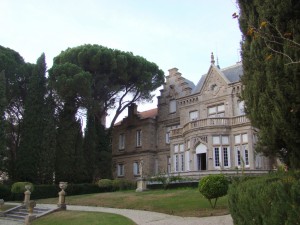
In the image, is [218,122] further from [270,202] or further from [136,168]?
[270,202]

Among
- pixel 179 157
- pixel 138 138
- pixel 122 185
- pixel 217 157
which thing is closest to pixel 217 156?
pixel 217 157

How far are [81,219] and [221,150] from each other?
16476 mm

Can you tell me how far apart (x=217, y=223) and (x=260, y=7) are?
7366 millimetres

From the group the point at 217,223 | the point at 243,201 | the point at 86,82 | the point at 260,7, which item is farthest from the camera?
the point at 86,82

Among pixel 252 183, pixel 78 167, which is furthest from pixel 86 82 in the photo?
pixel 252 183

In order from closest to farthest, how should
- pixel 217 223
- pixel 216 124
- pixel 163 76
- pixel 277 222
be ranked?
pixel 277 222
pixel 217 223
pixel 216 124
pixel 163 76

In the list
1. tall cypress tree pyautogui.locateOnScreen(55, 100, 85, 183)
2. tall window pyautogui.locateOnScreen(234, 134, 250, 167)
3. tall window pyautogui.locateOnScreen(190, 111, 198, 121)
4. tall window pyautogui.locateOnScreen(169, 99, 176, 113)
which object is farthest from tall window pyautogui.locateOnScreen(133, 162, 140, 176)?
tall window pyautogui.locateOnScreen(234, 134, 250, 167)

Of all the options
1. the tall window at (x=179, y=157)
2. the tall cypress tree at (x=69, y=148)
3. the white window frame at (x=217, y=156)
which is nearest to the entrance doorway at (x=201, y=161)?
the white window frame at (x=217, y=156)

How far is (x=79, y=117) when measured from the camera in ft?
123

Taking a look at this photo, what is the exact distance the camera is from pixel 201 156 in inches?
1288

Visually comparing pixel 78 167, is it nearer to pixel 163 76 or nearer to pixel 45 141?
pixel 45 141

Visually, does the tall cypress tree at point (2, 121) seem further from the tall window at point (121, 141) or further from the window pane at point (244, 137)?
the window pane at point (244, 137)

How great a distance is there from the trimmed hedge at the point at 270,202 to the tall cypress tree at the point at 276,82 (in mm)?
1405

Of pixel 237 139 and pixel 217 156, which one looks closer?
pixel 237 139
